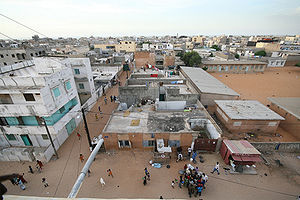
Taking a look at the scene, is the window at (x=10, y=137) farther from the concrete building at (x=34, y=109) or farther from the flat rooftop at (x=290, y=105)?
the flat rooftop at (x=290, y=105)

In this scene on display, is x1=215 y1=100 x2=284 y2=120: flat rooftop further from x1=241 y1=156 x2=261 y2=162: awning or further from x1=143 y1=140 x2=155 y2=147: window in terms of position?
x1=143 y1=140 x2=155 y2=147: window

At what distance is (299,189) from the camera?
11617 mm

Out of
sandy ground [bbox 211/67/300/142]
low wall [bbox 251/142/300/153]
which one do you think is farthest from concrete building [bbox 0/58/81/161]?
sandy ground [bbox 211/67/300/142]

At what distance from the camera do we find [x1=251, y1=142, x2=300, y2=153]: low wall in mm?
14875

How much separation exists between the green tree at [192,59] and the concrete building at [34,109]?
1626 inches

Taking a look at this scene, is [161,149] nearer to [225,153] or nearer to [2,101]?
[225,153]

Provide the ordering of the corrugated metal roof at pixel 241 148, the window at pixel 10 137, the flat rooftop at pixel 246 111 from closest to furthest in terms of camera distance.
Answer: the corrugated metal roof at pixel 241 148, the window at pixel 10 137, the flat rooftop at pixel 246 111

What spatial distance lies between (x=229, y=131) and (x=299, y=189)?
8.01 m

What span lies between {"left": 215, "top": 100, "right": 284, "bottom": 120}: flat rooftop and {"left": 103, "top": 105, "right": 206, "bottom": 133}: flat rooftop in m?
4.44

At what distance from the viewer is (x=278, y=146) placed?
590 inches

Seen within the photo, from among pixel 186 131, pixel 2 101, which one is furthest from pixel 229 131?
pixel 2 101

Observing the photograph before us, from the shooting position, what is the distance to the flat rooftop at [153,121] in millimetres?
15227

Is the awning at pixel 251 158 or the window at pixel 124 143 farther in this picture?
the window at pixel 124 143

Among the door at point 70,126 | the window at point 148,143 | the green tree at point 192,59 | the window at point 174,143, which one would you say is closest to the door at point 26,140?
the door at point 70,126
